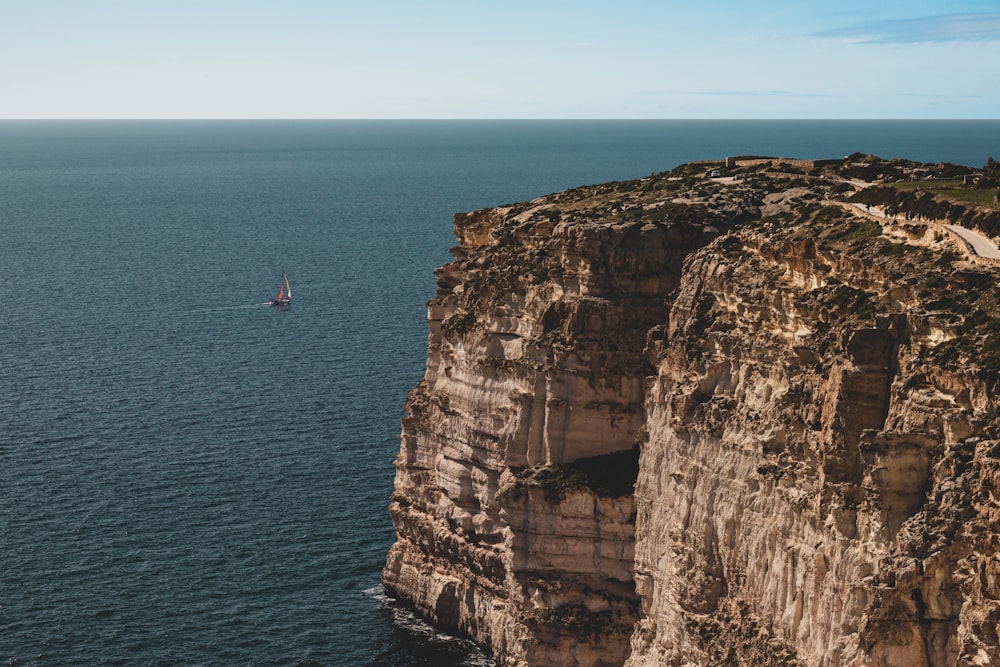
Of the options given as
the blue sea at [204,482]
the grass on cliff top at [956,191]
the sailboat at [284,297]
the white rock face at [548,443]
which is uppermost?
the grass on cliff top at [956,191]

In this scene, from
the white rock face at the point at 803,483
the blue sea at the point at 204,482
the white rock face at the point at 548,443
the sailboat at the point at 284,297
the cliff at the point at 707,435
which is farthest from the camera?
the sailboat at the point at 284,297

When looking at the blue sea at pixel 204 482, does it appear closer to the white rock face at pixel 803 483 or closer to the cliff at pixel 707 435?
the cliff at pixel 707 435

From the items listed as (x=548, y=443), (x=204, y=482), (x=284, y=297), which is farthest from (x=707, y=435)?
(x=284, y=297)

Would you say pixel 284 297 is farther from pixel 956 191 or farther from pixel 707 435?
pixel 707 435

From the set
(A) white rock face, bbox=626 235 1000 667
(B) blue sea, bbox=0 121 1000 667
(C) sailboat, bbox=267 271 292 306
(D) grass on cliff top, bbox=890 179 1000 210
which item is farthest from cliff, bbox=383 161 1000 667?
(C) sailboat, bbox=267 271 292 306

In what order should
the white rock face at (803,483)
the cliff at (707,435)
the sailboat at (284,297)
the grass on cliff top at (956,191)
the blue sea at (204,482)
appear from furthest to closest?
1. the sailboat at (284,297)
2. the blue sea at (204,482)
3. the grass on cliff top at (956,191)
4. the cliff at (707,435)
5. the white rock face at (803,483)

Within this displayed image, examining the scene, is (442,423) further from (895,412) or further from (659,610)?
(895,412)

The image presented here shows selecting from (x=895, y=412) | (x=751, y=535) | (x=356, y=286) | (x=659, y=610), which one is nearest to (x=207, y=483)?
(x=659, y=610)

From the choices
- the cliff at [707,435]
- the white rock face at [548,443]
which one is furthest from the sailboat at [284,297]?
the white rock face at [548,443]

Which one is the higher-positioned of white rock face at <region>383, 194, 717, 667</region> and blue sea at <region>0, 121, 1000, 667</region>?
white rock face at <region>383, 194, 717, 667</region>

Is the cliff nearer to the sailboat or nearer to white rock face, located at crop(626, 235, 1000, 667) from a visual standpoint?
white rock face, located at crop(626, 235, 1000, 667)
